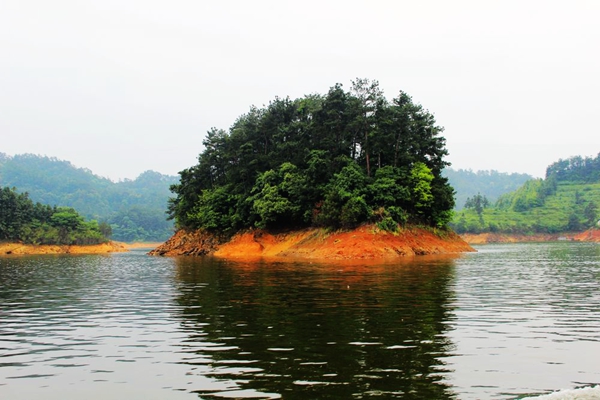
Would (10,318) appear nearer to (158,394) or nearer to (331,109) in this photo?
(158,394)

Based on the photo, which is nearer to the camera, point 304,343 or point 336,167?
point 304,343

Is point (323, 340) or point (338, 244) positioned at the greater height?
point (338, 244)

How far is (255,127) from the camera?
96812 mm

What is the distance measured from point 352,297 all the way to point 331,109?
61.9 metres

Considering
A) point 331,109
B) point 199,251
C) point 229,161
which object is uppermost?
point 331,109

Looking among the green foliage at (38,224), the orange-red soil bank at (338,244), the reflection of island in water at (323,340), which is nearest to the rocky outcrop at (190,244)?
the orange-red soil bank at (338,244)

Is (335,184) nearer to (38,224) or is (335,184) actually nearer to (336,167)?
(336,167)

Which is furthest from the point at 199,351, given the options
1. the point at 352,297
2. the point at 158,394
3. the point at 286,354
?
the point at 352,297

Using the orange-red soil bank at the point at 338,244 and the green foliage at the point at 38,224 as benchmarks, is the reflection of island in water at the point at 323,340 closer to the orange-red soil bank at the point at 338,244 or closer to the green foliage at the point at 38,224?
the orange-red soil bank at the point at 338,244

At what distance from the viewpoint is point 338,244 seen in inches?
2758

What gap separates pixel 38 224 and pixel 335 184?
308 ft

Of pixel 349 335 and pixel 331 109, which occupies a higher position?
pixel 331 109

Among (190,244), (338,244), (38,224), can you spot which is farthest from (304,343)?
(38,224)

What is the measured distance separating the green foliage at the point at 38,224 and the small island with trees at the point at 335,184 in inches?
2202
